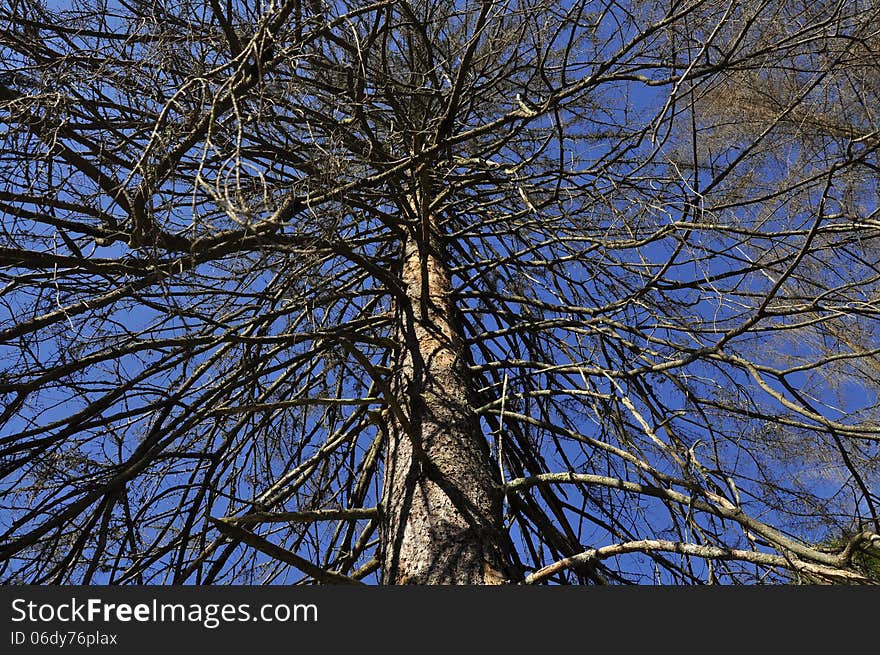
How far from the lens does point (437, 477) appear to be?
2.52m

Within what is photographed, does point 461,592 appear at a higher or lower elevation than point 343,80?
lower

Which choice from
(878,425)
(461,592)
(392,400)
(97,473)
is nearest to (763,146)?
(878,425)

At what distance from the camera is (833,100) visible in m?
3.04

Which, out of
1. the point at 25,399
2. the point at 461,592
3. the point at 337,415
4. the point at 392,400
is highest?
the point at 337,415

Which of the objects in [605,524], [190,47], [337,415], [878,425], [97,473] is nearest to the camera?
[190,47]

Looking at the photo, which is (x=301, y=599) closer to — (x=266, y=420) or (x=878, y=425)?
(x=266, y=420)

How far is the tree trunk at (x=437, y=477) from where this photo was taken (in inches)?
89.2

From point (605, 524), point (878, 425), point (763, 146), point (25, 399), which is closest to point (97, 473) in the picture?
point (25, 399)

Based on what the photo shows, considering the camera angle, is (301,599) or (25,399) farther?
(25,399)

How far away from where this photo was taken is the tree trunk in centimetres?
227

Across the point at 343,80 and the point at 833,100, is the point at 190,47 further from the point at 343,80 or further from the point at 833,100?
the point at 833,100

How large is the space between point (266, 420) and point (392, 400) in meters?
1.31

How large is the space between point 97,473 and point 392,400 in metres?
1.36

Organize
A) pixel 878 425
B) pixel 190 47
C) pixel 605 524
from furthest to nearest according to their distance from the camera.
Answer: pixel 605 524 → pixel 878 425 → pixel 190 47
